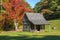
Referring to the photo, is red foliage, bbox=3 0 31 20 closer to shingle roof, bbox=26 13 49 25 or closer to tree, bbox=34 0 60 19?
shingle roof, bbox=26 13 49 25

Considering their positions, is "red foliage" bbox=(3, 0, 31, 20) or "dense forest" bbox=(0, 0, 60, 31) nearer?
"dense forest" bbox=(0, 0, 60, 31)

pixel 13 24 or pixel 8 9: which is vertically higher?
pixel 8 9

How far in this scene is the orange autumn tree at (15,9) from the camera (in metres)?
63.1

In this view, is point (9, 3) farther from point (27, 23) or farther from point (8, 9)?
point (27, 23)

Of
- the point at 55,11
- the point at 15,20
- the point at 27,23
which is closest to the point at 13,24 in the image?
the point at 15,20

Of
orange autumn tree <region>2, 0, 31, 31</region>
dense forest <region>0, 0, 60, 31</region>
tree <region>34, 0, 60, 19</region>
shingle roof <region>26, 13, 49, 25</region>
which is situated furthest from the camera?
tree <region>34, 0, 60, 19</region>

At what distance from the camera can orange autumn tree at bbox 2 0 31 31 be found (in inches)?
2483

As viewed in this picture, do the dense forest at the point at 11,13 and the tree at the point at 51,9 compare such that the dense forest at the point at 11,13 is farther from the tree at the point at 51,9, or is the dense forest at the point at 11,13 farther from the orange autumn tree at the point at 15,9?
the tree at the point at 51,9

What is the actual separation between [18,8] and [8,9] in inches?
122

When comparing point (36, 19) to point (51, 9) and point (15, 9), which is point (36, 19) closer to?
point (15, 9)

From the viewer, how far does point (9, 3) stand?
64375 mm

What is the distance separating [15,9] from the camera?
6406 centimetres

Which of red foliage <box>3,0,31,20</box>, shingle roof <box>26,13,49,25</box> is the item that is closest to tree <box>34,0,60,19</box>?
red foliage <box>3,0,31,20</box>

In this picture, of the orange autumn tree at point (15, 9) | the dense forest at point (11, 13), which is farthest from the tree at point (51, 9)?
the orange autumn tree at point (15, 9)
